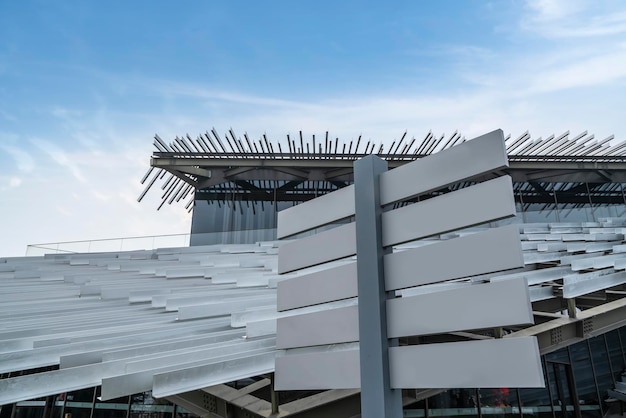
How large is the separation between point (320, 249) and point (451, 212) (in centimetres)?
73

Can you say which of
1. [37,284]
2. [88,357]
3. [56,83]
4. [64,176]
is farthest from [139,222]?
[88,357]

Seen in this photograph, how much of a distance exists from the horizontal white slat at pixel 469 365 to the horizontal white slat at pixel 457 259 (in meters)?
0.27

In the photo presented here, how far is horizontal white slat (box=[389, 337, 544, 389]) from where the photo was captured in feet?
4.81

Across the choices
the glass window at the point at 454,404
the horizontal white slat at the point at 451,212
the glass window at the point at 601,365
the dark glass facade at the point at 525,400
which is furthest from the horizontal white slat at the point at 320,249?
the glass window at the point at 601,365

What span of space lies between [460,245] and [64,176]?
2181cm

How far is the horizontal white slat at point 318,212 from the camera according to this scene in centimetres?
217

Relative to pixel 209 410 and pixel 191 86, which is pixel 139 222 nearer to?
pixel 191 86

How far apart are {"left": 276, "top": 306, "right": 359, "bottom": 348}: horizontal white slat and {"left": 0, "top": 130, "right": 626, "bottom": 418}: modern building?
576 mm

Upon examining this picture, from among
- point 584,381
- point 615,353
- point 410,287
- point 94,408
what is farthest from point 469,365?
point 615,353

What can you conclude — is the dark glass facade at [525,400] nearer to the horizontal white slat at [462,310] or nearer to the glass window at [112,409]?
the glass window at [112,409]

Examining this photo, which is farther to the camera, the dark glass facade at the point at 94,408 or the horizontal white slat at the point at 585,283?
the dark glass facade at the point at 94,408

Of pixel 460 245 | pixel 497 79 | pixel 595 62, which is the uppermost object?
pixel 497 79

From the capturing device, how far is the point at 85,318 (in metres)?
4.59

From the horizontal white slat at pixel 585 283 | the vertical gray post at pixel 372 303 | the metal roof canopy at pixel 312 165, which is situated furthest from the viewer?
the metal roof canopy at pixel 312 165
